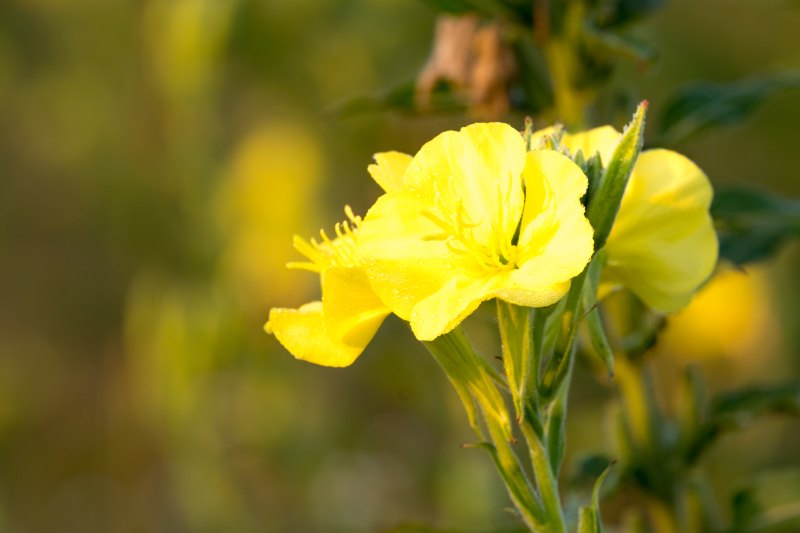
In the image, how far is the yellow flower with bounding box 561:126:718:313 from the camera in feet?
3.58

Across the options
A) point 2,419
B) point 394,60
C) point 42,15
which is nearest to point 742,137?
point 394,60

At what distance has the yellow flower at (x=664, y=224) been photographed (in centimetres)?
109

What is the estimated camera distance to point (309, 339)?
104 cm

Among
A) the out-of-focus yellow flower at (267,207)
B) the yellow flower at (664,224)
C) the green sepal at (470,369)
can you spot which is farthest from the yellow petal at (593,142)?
the out-of-focus yellow flower at (267,207)

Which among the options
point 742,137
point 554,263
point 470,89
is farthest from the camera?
point 742,137

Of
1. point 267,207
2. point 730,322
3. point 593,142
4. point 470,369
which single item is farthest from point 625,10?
point 267,207

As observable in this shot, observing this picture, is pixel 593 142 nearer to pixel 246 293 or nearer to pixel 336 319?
pixel 336 319

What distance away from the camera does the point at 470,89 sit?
1.59 m

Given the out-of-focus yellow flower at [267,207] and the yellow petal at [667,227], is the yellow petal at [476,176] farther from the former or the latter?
the out-of-focus yellow flower at [267,207]

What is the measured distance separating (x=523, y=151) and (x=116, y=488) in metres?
3.06

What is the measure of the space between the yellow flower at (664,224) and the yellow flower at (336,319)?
0.25 metres

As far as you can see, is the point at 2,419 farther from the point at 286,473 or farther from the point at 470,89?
the point at 470,89

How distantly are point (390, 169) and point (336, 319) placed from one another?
0.54 feet

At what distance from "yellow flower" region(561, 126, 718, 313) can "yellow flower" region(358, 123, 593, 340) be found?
123mm
